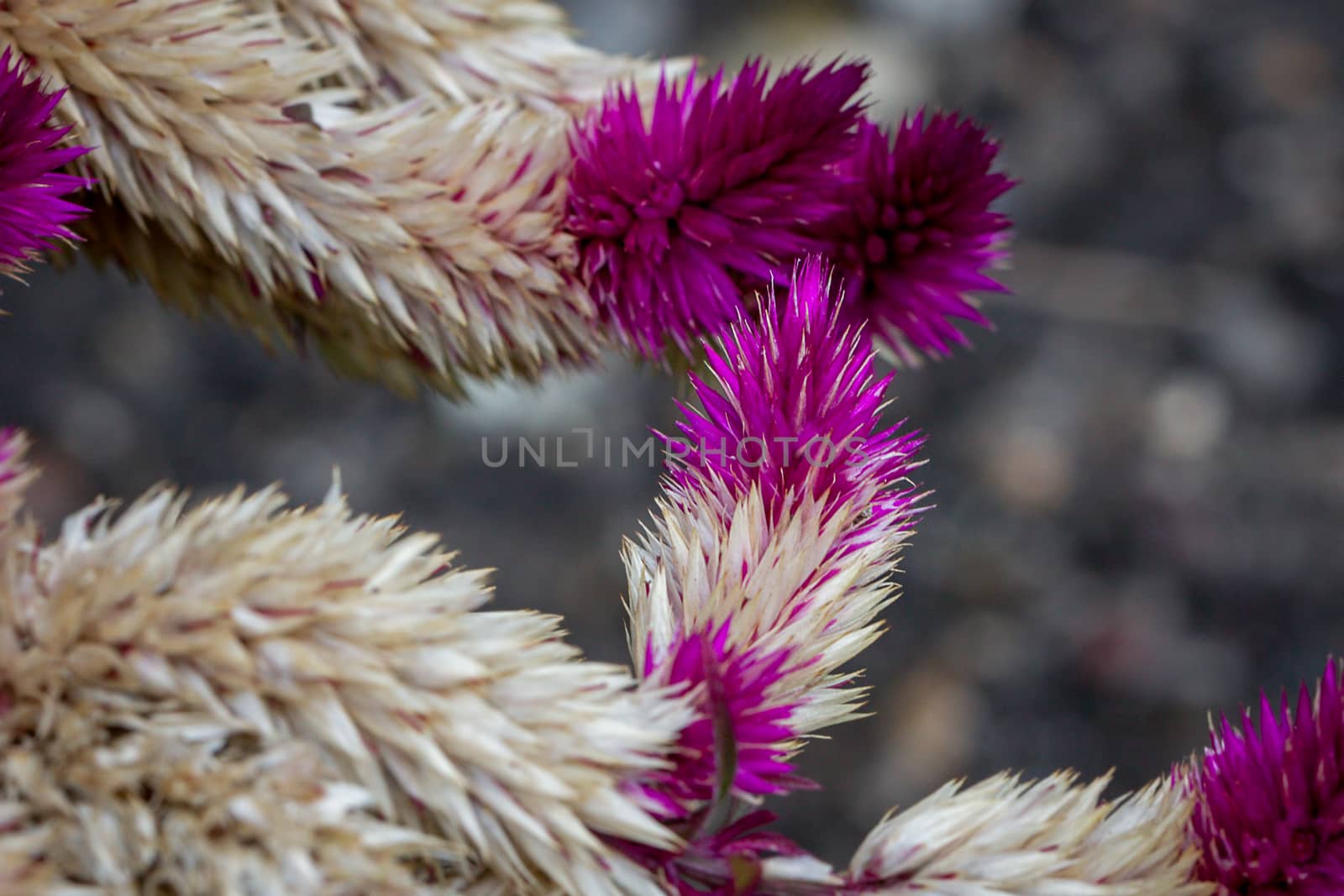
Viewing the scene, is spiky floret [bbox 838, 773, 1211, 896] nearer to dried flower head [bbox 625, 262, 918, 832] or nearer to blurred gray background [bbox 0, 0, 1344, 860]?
dried flower head [bbox 625, 262, 918, 832]

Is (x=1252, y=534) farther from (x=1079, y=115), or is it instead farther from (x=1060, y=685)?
(x=1079, y=115)

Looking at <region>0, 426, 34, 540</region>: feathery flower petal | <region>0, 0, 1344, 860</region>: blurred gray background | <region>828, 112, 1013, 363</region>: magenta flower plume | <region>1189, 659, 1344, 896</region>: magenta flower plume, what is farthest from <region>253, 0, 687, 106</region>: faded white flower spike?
<region>0, 0, 1344, 860</region>: blurred gray background

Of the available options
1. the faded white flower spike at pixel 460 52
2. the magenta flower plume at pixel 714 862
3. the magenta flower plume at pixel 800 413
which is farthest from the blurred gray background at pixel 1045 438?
the magenta flower plume at pixel 714 862

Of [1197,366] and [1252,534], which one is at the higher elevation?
[1197,366]

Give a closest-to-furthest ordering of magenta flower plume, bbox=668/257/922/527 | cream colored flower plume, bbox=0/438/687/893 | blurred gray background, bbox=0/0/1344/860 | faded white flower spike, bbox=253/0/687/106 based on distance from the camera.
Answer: cream colored flower plume, bbox=0/438/687/893, magenta flower plume, bbox=668/257/922/527, faded white flower spike, bbox=253/0/687/106, blurred gray background, bbox=0/0/1344/860

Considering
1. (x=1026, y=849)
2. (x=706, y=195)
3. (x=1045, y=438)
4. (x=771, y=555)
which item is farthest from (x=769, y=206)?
(x=1045, y=438)

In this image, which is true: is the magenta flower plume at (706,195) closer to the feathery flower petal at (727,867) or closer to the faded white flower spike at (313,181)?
the faded white flower spike at (313,181)

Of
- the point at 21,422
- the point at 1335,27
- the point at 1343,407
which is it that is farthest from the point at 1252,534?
the point at 21,422

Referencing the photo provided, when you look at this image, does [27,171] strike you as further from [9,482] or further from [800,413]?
[800,413]
